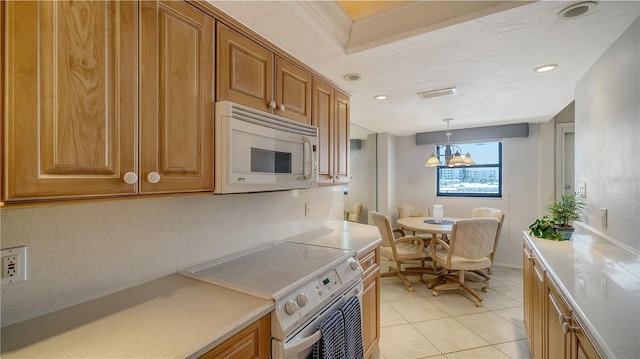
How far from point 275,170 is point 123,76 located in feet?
2.59

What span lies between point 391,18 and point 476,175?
152 inches

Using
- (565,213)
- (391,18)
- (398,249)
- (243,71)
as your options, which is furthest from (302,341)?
(398,249)

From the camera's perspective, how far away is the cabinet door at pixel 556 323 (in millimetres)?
1172

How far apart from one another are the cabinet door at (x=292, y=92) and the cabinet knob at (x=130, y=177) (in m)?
0.87

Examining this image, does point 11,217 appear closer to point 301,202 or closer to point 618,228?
point 301,202

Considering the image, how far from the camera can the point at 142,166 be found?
0.98 m

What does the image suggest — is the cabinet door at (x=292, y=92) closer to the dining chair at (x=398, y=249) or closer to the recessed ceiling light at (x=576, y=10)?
the recessed ceiling light at (x=576, y=10)

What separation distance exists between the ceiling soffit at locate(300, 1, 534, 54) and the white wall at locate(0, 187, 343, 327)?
1170mm

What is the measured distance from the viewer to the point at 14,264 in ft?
2.97

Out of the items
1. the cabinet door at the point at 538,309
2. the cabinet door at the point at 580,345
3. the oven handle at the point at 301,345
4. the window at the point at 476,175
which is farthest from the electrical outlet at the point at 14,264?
the window at the point at 476,175

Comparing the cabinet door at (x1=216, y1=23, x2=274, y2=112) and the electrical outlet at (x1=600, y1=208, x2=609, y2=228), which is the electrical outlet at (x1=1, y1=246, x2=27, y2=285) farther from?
the electrical outlet at (x1=600, y1=208, x2=609, y2=228)

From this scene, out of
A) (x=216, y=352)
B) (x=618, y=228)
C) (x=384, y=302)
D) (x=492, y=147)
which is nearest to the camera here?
(x=216, y=352)

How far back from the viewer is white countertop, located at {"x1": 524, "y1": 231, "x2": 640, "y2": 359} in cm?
84

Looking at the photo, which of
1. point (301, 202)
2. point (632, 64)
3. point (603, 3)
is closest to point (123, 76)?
point (301, 202)
